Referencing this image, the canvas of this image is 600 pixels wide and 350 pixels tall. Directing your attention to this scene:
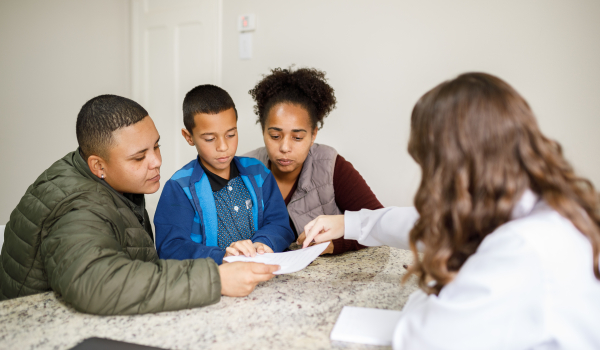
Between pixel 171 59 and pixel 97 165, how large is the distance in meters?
2.32

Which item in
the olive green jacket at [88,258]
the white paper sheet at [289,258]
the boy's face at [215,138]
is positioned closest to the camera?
the olive green jacket at [88,258]

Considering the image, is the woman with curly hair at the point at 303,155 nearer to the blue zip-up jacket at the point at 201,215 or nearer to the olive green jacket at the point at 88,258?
the blue zip-up jacket at the point at 201,215

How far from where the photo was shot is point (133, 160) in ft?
3.90

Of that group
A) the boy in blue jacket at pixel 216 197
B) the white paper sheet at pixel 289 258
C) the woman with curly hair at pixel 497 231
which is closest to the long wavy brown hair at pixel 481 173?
the woman with curly hair at pixel 497 231

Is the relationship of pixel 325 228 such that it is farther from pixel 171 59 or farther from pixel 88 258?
pixel 171 59

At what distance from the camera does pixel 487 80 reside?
2.18 feet

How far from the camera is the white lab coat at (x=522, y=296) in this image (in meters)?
0.56

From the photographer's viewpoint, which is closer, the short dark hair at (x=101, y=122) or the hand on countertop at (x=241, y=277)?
the hand on countertop at (x=241, y=277)

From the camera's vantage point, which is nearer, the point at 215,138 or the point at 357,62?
the point at 215,138

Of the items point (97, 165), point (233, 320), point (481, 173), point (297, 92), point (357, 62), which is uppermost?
point (357, 62)

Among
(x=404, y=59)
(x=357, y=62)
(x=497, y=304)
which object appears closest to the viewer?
(x=497, y=304)

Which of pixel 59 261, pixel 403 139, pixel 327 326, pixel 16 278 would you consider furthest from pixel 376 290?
pixel 403 139

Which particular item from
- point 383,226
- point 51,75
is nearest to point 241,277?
point 383,226

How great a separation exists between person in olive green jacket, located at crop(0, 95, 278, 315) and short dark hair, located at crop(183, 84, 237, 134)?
0.20 metres
